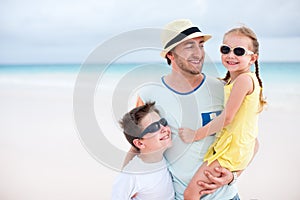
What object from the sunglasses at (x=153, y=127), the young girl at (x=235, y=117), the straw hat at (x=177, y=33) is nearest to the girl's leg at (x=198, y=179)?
the young girl at (x=235, y=117)

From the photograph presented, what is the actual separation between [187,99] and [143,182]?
315 millimetres

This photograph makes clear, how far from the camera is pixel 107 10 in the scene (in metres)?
4.93

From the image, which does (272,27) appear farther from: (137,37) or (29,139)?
(137,37)

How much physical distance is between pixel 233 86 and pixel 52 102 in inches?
123

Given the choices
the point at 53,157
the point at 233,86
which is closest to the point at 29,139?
the point at 53,157

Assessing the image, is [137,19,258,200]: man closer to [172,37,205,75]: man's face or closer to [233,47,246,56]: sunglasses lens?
[172,37,205,75]: man's face

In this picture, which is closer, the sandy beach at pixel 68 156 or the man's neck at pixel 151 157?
the man's neck at pixel 151 157

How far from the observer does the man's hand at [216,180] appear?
1.54 meters

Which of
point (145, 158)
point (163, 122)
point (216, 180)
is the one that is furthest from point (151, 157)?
point (216, 180)

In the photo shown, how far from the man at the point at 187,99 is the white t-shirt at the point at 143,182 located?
1.7 inches

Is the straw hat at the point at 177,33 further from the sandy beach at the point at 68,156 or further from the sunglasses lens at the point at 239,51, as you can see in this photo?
the sandy beach at the point at 68,156

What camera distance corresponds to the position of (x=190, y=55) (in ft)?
5.14

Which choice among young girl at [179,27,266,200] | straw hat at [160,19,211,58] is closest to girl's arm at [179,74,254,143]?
young girl at [179,27,266,200]

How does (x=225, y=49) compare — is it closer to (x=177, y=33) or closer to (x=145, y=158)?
(x=177, y=33)
